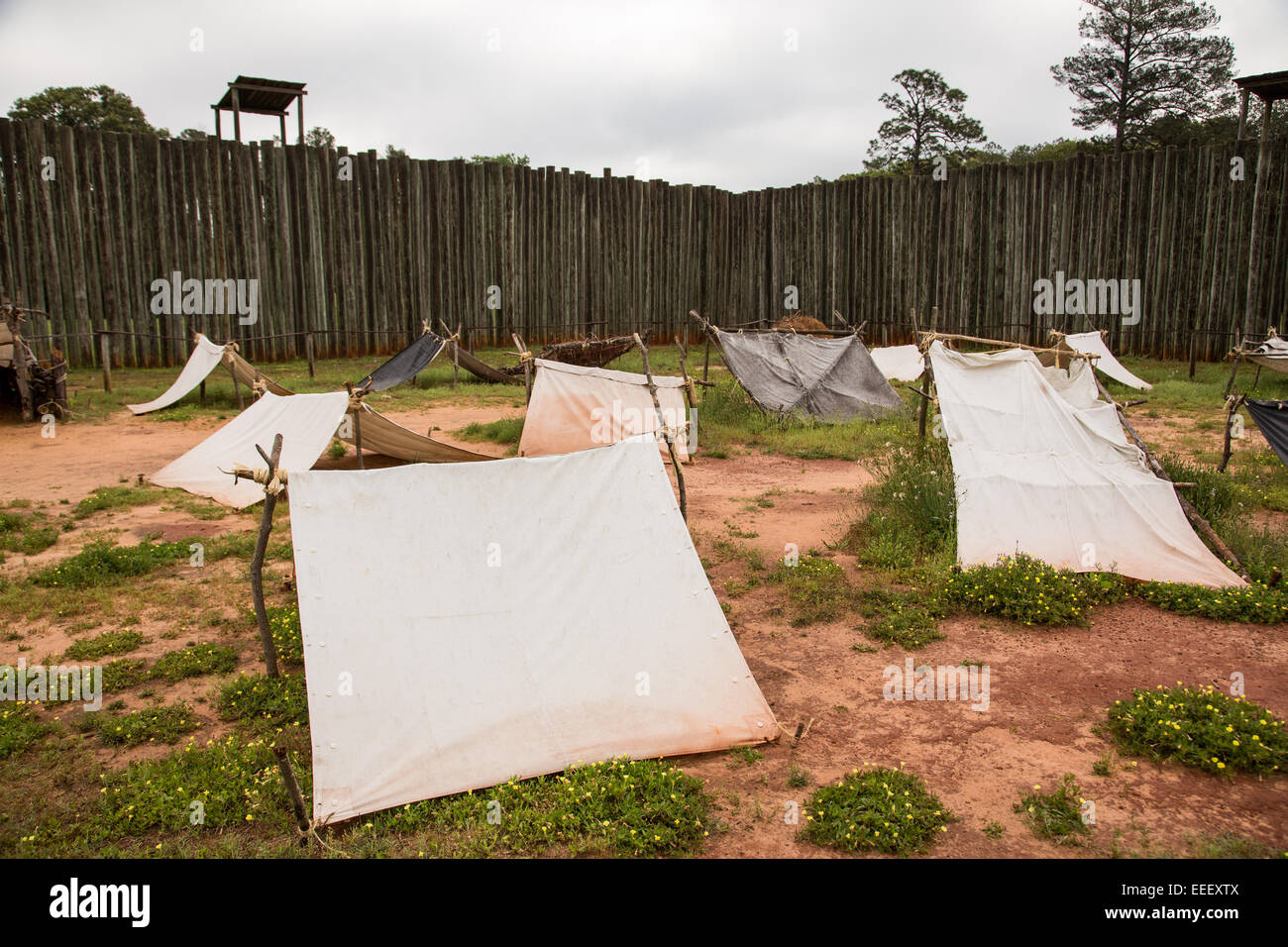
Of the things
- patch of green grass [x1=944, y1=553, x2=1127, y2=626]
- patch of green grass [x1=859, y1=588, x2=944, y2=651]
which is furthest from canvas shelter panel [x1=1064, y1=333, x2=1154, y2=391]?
patch of green grass [x1=859, y1=588, x2=944, y2=651]

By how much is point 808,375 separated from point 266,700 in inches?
356

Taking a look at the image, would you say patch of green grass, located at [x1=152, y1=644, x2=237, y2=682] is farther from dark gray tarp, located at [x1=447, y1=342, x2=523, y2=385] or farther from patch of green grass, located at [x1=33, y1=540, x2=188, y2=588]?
dark gray tarp, located at [x1=447, y1=342, x2=523, y2=385]

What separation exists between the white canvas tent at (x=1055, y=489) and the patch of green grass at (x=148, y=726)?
15.6ft

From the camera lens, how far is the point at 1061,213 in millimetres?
14836

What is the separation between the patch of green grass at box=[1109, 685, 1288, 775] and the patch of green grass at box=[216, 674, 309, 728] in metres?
3.85

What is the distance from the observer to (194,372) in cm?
1123

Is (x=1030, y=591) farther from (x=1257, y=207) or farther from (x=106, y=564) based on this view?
(x=1257, y=207)

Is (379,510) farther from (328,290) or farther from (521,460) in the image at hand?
(328,290)

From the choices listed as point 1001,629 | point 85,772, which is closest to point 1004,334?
point 1001,629

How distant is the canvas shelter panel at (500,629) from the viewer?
3.65 meters

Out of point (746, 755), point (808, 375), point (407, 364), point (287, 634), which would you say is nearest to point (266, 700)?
point (287, 634)

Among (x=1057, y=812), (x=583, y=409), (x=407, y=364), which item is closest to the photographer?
(x=1057, y=812)

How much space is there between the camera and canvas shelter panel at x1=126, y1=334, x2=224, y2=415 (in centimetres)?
1110

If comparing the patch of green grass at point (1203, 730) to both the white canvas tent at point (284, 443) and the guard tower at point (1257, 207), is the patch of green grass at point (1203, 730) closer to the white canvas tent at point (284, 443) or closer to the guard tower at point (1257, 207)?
the white canvas tent at point (284, 443)
